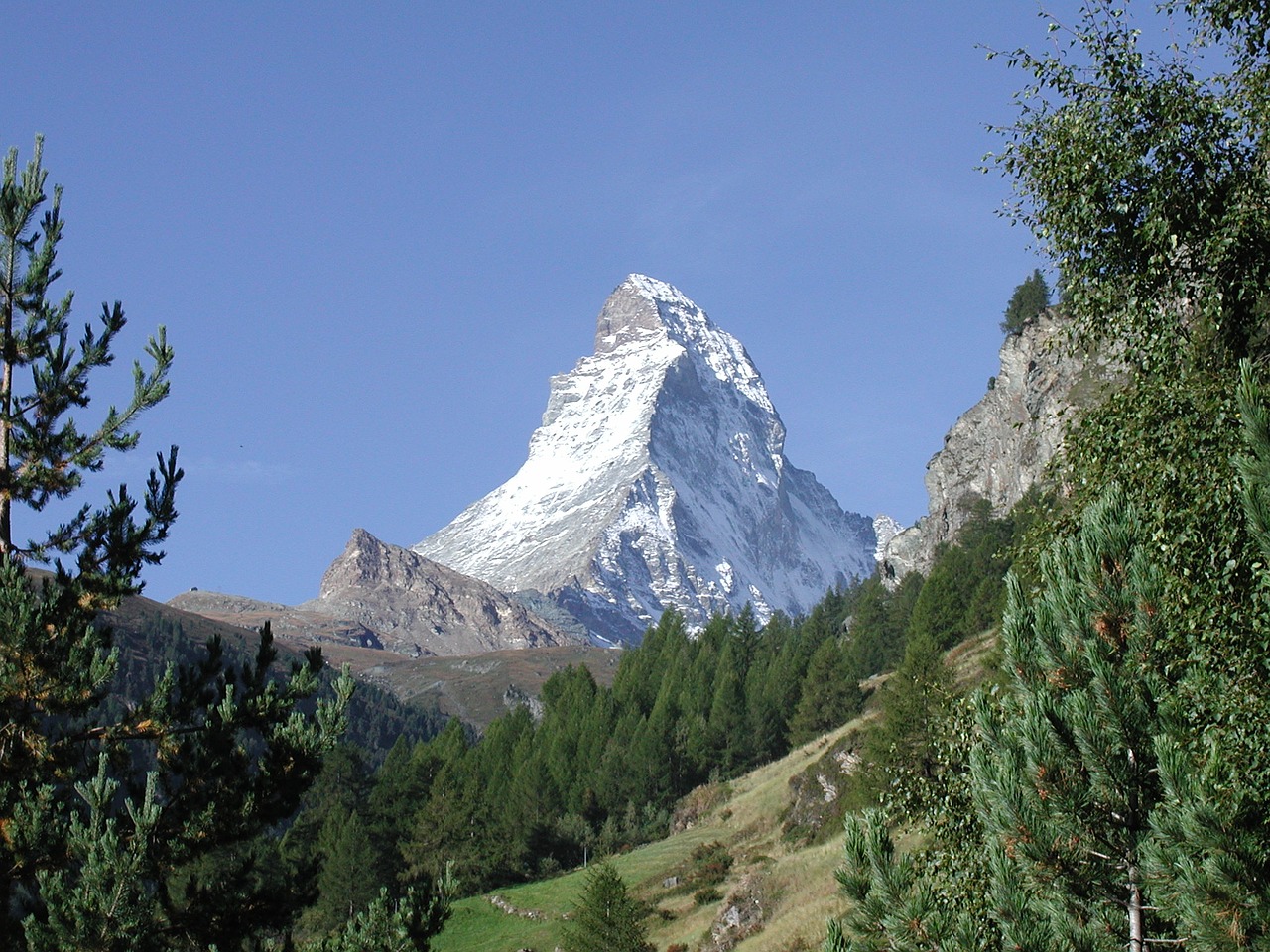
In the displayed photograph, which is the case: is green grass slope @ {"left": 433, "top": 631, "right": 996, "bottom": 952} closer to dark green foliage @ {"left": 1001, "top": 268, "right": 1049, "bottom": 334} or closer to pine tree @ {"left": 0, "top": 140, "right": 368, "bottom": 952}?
pine tree @ {"left": 0, "top": 140, "right": 368, "bottom": 952}

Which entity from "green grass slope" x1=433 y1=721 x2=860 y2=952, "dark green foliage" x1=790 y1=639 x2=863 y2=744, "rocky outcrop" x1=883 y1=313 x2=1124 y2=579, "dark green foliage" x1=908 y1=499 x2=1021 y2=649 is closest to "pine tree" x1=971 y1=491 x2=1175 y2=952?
"green grass slope" x1=433 y1=721 x2=860 y2=952

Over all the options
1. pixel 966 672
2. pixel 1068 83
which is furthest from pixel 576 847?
pixel 1068 83

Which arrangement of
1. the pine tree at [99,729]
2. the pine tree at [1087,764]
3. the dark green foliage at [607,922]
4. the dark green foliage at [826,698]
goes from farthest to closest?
the dark green foliage at [826,698] → the dark green foliage at [607,922] → the pine tree at [99,729] → the pine tree at [1087,764]

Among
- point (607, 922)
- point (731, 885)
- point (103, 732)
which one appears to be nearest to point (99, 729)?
point (103, 732)

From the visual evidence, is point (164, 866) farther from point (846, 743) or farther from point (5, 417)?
point (846, 743)

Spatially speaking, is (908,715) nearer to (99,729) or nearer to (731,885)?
(731,885)

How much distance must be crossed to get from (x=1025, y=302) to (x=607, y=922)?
108 metres

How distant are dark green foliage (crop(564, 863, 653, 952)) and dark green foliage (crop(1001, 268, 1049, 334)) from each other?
3920 inches

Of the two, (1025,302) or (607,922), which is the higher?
(1025,302)

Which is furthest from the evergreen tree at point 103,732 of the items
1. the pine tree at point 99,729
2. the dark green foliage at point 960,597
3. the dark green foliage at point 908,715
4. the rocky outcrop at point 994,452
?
the rocky outcrop at point 994,452

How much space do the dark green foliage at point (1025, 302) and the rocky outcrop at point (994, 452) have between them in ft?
5.13

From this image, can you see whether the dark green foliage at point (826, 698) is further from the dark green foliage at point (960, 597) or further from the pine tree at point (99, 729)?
the pine tree at point (99, 729)

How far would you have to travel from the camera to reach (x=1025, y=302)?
133m

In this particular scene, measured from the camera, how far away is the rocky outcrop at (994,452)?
390ft
